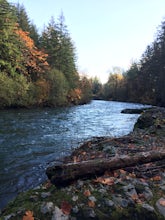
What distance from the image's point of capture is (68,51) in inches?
1718

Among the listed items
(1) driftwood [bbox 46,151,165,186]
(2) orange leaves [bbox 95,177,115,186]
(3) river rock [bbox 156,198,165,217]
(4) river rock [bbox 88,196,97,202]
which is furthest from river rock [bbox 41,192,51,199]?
(3) river rock [bbox 156,198,165,217]

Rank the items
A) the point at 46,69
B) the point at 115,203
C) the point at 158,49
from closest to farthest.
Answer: the point at 115,203 < the point at 46,69 < the point at 158,49

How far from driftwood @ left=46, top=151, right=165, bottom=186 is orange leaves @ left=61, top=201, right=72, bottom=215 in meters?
0.57

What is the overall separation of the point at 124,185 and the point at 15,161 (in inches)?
186

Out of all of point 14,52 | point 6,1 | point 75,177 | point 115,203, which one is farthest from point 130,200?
point 6,1

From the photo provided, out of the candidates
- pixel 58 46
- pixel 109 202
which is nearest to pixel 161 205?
pixel 109 202

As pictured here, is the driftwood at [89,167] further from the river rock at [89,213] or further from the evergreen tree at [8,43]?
the evergreen tree at [8,43]

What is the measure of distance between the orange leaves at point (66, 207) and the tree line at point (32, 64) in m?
23.2

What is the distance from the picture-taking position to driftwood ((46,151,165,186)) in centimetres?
429

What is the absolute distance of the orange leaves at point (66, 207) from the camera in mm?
3579

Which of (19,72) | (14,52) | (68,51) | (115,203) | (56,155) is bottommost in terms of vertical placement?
(56,155)

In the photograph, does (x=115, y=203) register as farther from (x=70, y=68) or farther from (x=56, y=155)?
(x=70, y=68)

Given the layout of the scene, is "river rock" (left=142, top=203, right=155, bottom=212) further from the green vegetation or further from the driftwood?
the green vegetation

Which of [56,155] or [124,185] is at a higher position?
[124,185]
